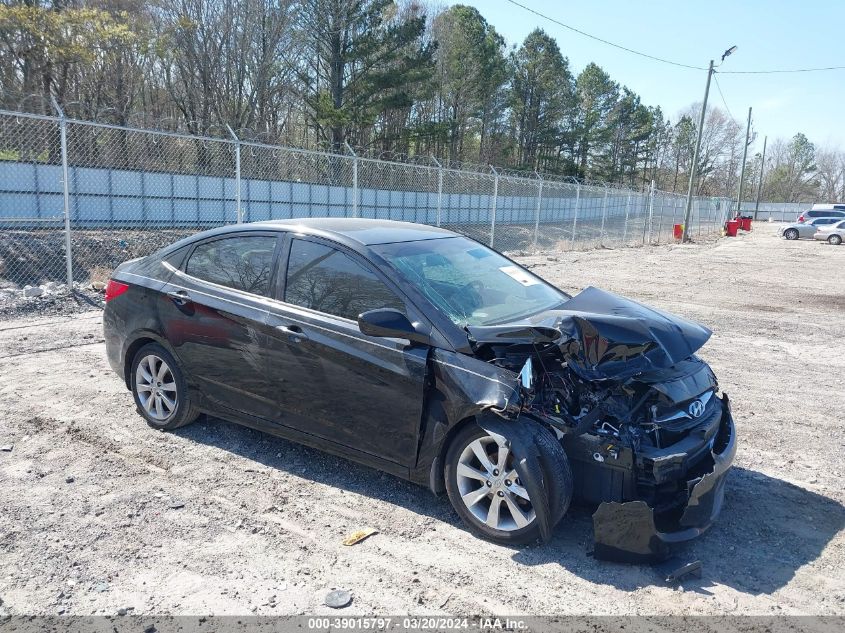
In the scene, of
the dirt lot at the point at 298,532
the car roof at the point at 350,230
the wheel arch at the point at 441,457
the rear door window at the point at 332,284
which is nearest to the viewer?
the dirt lot at the point at 298,532

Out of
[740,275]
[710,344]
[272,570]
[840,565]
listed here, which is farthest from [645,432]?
[740,275]

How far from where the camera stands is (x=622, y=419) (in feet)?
10.7

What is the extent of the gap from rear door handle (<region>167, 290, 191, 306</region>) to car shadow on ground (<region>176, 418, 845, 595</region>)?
3.23 feet

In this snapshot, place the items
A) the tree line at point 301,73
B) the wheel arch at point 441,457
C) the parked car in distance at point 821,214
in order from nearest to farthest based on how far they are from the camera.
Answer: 1. the wheel arch at point 441,457
2. the tree line at point 301,73
3. the parked car in distance at point 821,214

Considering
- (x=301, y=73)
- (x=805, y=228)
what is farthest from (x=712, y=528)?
(x=805, y=228)

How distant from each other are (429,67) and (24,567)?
33467 millimetres

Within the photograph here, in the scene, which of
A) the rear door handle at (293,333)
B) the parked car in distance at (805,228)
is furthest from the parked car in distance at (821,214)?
the rear door handle at (293,333)

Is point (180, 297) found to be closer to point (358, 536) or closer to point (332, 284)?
point (332, 284)

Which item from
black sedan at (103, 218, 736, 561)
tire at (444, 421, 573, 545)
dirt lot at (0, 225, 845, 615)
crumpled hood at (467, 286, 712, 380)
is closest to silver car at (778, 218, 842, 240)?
dirt lot at (0, 225, 845, 615)

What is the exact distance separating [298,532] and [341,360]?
3.19ft

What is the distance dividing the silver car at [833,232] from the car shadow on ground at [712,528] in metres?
38.7

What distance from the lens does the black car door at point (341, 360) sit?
355cm

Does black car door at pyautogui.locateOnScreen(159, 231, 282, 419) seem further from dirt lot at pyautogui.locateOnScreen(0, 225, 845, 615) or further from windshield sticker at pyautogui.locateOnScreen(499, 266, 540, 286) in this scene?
windshield sticker at pyautogui.locateOnScreen(499, 266, 540, 286)

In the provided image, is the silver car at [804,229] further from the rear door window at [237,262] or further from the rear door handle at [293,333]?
the rear door handle at [293,333]
